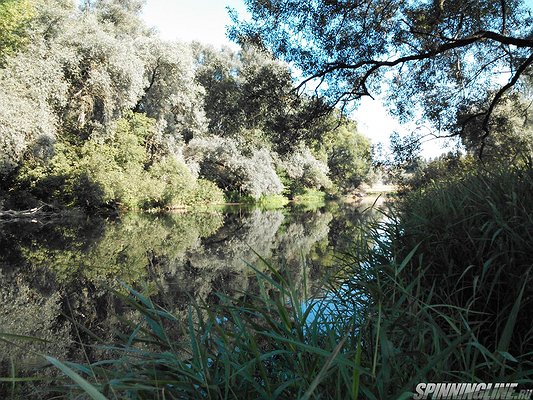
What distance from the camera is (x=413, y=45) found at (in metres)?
7.17

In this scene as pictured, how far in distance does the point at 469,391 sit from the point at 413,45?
753 cm

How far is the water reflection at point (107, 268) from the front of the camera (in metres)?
3.46

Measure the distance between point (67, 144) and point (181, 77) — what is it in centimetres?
706

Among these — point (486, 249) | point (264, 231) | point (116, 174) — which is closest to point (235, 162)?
point (116, 174)

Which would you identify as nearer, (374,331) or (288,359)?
(288,359)

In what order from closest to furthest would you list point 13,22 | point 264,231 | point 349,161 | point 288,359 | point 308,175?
point 288,359, point 264,231, point 13,22, point 308,175, point 349,161

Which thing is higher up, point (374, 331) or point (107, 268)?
point (107, 268)

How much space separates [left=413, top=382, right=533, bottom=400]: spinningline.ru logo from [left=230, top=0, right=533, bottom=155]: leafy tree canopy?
5.95 meters

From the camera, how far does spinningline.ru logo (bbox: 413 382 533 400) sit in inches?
37.7

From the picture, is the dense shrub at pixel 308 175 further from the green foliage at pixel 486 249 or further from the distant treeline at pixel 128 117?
the green foliage at pixel 486 249

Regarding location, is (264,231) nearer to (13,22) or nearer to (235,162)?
(235,162)

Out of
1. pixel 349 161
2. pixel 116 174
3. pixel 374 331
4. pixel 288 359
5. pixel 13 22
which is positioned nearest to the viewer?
pixel 288 359

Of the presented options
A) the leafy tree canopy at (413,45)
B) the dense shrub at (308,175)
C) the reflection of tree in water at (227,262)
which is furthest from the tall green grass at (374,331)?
the dense shrub at (308,175)

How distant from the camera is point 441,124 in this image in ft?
28.1
